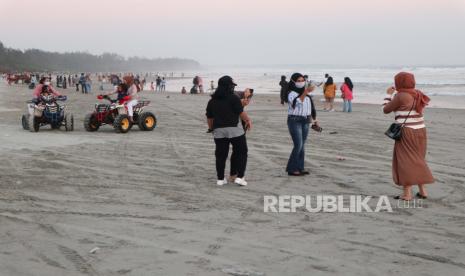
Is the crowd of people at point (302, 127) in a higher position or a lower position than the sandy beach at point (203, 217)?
higher

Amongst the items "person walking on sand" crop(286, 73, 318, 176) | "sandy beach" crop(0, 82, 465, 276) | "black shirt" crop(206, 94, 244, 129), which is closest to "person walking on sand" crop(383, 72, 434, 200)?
"sandy beach" crop(0, 82, 465, 276)

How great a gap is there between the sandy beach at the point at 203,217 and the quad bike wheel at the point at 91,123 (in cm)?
268

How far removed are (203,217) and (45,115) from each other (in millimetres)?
9234

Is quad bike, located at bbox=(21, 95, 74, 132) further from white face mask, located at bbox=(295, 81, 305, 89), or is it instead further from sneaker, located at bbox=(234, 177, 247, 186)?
white face mask, located at bbox=(295, 81, 305, 89)

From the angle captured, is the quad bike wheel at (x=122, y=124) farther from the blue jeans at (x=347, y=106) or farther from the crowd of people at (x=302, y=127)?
the blue jeans at (x=347, y=106)

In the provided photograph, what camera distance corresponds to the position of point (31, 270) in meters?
4.54

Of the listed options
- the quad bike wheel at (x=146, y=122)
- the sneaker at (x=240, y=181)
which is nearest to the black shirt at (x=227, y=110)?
the sneaker at (x=240, y=181)

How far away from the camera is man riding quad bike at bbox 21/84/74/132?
14.0 meters

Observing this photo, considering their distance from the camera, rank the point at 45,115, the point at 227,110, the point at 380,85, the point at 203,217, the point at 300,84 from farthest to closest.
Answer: the point at 380,85 → the point at 45,115 → the point at 300,84 → the point at 227,110 → the point at 203,217

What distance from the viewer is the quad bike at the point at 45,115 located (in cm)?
1402

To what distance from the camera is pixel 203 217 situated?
6.18 metres

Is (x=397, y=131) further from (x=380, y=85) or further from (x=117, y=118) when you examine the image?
(x=380, y=85)

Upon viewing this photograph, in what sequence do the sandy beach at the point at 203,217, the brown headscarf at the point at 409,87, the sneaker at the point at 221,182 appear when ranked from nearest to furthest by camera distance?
the sandy beach at the point at 203,217, the brown headscarf at the point at 409,87, the sneaker at the point at 221,182

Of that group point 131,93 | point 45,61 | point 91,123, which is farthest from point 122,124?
point 45,61
